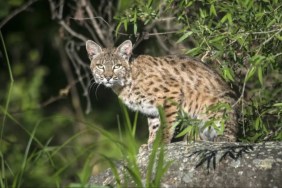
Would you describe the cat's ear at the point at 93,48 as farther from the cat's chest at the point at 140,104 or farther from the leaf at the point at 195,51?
the leaf at the point at 195,51

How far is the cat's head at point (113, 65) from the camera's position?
29.9 ft

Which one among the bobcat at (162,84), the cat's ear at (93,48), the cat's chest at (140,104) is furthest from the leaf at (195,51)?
the cat's ear at (93,48)

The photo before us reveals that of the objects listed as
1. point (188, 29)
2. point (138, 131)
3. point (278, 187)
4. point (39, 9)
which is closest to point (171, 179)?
point (278, 187)

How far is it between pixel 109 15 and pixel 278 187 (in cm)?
560

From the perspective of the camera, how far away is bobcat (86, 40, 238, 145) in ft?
28.3

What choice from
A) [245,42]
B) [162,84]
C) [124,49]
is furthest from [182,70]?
[245,42]

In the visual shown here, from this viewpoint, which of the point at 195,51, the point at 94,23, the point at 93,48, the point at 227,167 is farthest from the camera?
the point at 94,23

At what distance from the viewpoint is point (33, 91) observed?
1418 cm

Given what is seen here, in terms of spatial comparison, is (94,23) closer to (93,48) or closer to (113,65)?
(93,48)

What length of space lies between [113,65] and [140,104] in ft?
1.69

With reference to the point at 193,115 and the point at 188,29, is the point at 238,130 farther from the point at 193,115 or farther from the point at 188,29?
the point at 188,29

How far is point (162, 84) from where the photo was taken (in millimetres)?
8992

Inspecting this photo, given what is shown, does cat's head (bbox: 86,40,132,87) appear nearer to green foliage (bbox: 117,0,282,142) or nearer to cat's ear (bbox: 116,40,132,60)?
cat's ear (bbox: 116,40,132,60)

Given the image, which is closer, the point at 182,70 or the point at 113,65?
the point at 182,70
